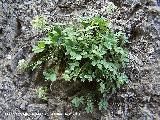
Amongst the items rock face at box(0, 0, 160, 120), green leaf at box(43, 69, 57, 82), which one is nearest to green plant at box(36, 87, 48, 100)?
rock face at box(0, 0, 160, 120)

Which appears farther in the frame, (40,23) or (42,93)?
(40,23)

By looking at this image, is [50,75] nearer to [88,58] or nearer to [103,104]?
[88,58]

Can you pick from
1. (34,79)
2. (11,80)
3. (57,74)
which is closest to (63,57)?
(57,74)

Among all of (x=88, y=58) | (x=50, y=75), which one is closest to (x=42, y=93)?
(x=50, y=75)

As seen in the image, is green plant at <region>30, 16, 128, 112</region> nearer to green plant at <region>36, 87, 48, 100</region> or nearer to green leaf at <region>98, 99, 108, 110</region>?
green leaf at <region>98, 99, 108, 110</region>

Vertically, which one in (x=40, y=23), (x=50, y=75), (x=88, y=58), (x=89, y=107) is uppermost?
(x=40, y=23)

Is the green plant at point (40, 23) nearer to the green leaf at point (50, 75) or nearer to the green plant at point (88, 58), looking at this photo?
the green plant at point (88, 58)

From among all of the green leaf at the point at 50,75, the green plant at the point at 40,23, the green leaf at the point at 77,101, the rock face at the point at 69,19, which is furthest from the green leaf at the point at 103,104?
the green plant at the point at 40,23

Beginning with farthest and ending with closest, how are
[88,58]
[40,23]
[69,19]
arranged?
[69,19] < [40,23] < [88,58]
